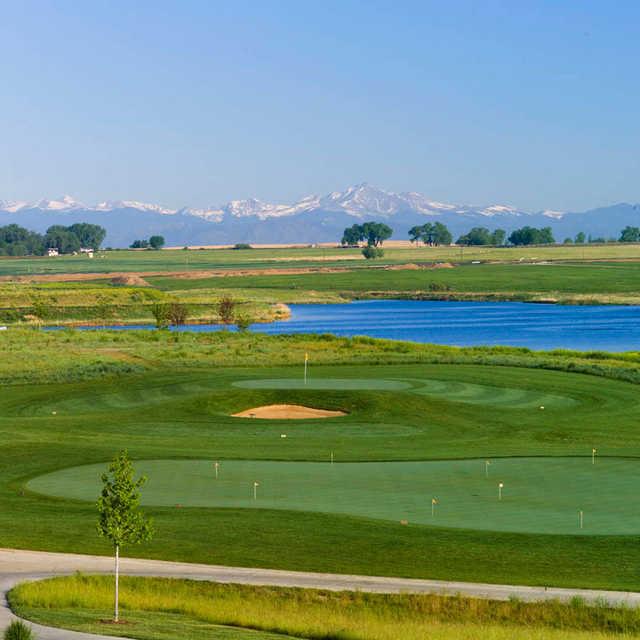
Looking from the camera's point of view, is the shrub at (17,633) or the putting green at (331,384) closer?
the shrub at (17,633)

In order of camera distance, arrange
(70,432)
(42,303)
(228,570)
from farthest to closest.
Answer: (42,303), (70,432), (228,570)

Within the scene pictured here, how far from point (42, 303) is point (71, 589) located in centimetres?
12330

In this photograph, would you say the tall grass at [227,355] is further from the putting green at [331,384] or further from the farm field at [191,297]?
the farm field at [191,297]

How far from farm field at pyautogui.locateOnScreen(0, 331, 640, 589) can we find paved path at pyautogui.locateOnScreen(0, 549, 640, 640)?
848 millimetres

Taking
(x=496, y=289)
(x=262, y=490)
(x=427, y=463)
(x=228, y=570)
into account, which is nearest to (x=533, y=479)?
(x=427, y=463)

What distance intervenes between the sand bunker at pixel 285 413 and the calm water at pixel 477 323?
5305 centimetres

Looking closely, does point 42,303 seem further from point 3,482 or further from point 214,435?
point 3,482

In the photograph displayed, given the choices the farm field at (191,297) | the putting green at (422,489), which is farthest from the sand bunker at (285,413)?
the farm field at (191,297)

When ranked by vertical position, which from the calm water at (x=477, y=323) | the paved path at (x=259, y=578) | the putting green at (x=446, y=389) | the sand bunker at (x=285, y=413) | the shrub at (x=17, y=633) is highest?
the shrub at (x=17, y=633)

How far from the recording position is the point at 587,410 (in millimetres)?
58469

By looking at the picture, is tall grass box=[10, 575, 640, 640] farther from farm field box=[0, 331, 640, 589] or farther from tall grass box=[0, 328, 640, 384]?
tall grass box=[0, 328, 640, 384]

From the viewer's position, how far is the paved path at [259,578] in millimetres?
27016

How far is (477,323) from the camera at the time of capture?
14112 cm

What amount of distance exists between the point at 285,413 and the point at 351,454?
1274 centimetres
